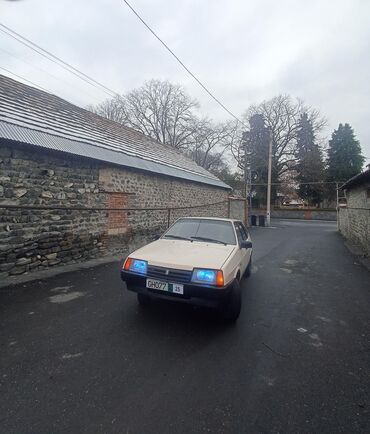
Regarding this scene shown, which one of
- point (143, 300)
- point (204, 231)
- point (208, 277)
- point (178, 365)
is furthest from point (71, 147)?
point (178, 365)

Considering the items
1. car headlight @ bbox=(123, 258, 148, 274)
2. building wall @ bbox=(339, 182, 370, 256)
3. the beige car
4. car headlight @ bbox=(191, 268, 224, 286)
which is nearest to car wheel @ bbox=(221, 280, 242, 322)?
the beige car

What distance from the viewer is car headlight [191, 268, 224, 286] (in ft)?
11.2

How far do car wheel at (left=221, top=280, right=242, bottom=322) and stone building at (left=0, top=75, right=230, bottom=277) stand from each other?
4648 mm

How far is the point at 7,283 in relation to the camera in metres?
5.32

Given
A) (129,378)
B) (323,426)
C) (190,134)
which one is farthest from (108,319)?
(190,134)

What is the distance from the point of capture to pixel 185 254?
397cm

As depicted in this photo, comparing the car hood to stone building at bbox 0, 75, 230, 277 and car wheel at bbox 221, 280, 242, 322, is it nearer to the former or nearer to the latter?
car wheel at bbox 221, 280, 242, 322

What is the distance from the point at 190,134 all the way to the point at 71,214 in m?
31.7

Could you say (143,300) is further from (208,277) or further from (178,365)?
(178,365)

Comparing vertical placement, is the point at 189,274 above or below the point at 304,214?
above

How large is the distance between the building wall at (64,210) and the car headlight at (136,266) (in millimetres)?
3427

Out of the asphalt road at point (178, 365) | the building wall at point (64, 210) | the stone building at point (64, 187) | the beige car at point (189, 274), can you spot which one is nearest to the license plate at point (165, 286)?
the beige car at point (189, 274)

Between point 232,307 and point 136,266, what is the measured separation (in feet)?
4.77

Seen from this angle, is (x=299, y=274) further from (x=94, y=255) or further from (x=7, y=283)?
(x=7, y=283)
